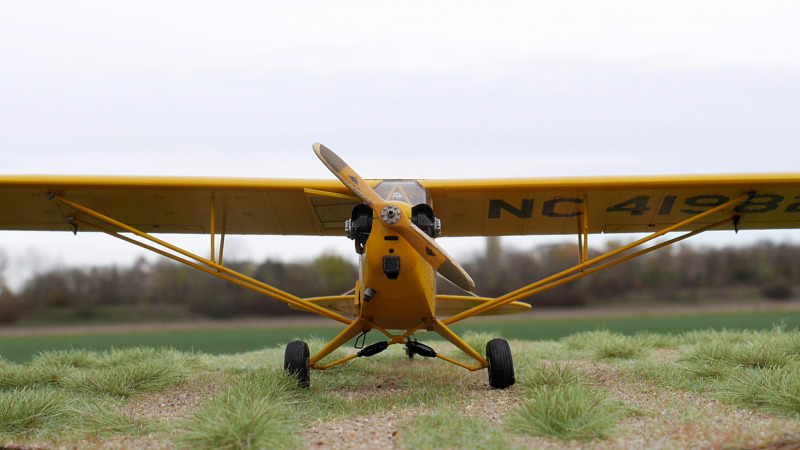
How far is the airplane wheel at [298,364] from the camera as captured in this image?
7039mm

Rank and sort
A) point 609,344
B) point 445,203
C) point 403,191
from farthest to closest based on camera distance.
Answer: point 609,344 → point 445,203 → point 403,191

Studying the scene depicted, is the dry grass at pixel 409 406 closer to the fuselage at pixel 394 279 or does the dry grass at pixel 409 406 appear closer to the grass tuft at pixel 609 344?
the grass tuft at pixel 609 344

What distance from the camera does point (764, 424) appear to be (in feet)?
15.8

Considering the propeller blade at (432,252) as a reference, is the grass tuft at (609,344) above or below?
below

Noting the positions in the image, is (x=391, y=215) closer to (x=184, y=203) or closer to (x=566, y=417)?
(x=566, y=417)

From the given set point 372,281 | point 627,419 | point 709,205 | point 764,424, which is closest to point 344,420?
point 372,281

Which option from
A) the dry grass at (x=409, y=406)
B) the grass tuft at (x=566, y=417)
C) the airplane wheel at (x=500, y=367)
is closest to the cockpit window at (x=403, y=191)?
the airplane wheel at (x=500, y=367)

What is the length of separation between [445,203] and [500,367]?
2403 millimetres

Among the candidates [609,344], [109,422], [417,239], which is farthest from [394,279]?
[609,344]

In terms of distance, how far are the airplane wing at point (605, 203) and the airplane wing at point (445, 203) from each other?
0.01 m

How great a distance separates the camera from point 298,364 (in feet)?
23.2

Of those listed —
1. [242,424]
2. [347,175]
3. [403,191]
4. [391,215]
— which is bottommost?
[242,424]

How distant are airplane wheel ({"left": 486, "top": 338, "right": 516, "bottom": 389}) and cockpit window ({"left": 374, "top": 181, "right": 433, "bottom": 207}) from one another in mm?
1953

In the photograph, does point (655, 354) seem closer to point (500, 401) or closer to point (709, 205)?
point (709, 205)
